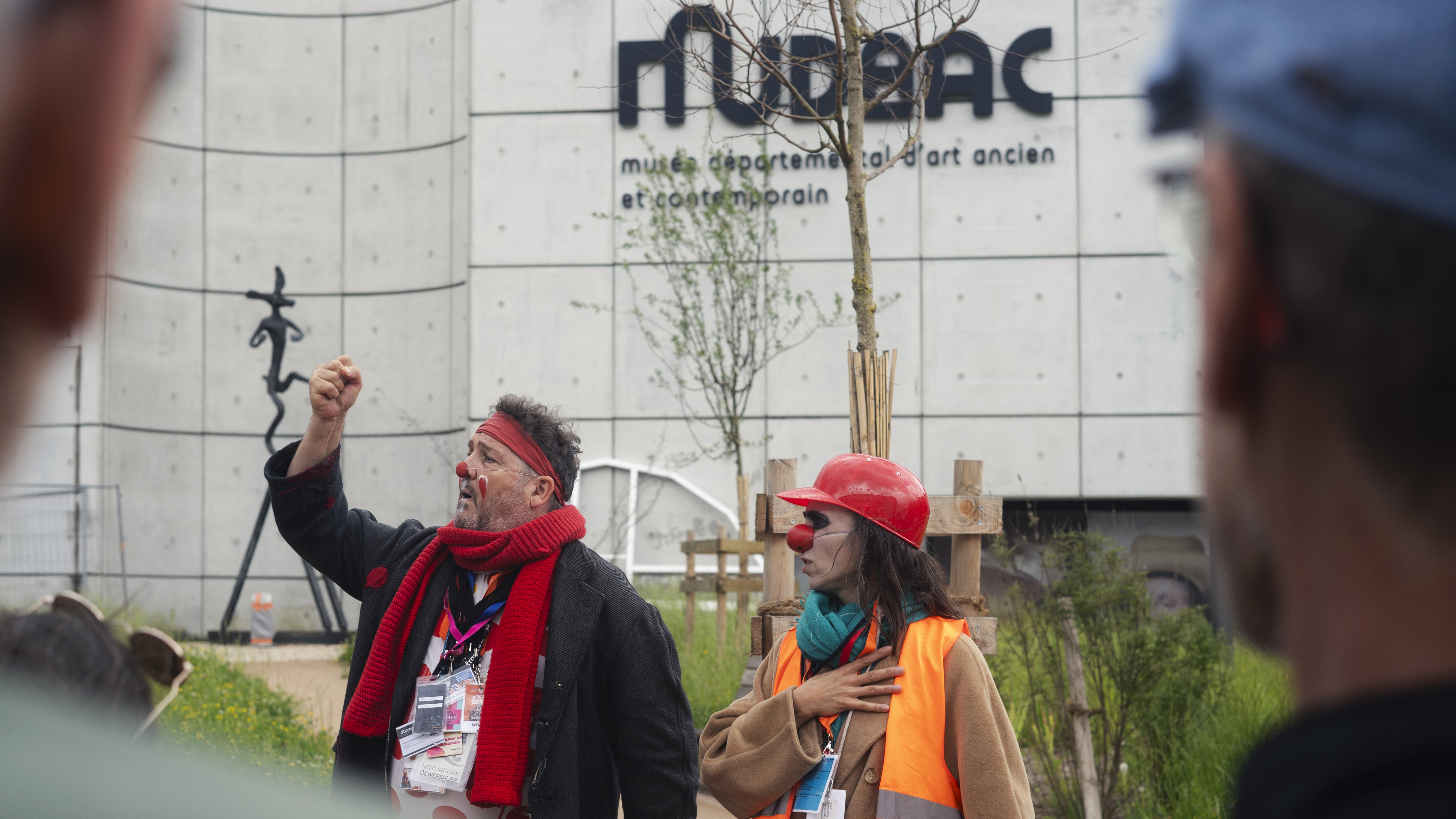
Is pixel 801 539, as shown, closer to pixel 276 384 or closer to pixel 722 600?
pixel 722 600

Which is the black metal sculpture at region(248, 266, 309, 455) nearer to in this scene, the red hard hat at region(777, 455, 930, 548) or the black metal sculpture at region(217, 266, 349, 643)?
the black metal sculpture at region(217, 266, 349, 643)

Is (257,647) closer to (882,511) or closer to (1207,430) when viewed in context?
(882,511)

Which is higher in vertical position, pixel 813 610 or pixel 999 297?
pixel 999 297

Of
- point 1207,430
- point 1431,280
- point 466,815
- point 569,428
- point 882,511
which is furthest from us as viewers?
point 569,428

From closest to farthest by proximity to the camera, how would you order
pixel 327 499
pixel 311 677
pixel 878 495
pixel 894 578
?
pixel 894 578, pixel 878 495, pixel 327 499, pixel 311 677

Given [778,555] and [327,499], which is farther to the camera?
[778,555]

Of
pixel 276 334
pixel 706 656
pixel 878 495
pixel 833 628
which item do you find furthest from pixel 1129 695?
pixel 276 334

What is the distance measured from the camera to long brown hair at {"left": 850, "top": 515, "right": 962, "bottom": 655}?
346cm

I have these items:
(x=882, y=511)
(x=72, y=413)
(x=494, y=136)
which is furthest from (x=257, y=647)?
(x=882, y=511)

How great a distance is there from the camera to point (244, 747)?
6461mm

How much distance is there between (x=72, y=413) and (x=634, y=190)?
880 centimetres

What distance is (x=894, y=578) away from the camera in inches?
137

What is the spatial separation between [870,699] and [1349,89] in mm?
2833

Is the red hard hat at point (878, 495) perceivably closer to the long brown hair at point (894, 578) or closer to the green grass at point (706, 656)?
the long brown hair at point (894, 578)
